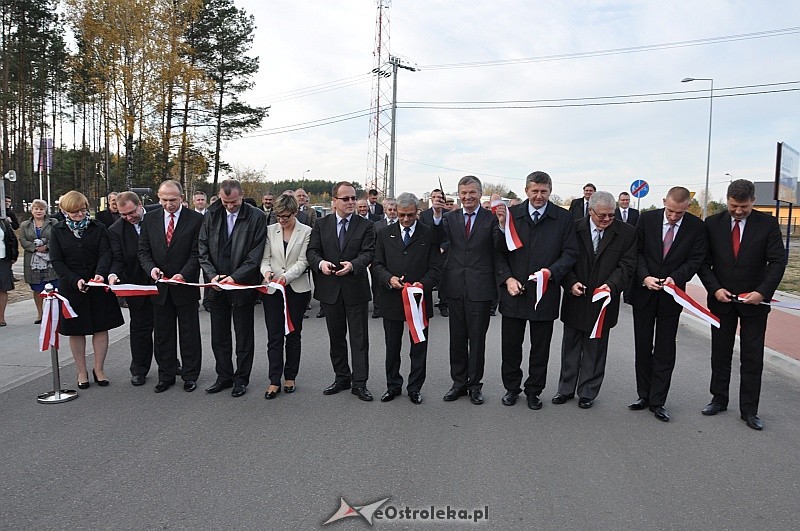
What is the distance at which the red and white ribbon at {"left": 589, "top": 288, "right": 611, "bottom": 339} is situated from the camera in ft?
17.9

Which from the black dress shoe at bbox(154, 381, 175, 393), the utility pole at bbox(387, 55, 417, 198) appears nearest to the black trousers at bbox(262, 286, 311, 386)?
the black dress shoe at bbox(154, 381, 175, 393)

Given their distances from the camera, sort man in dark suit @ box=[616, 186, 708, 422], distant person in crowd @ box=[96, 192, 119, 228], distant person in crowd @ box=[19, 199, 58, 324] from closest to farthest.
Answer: man in dark suit @ box=[616, 186, 708, 422]
distant person in crowd @ box=[96, 192, 119, 228]
distant person in crowd @ box=[19, 199, 58, 324]

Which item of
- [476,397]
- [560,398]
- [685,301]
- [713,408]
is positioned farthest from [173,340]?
[713,408]

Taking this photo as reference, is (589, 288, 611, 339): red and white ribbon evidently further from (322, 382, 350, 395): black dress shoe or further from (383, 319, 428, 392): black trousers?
(322, 382, 350, 395): black dress shoe

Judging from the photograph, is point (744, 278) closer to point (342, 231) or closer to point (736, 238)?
point (736, 238)

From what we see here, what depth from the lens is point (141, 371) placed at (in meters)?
6.46

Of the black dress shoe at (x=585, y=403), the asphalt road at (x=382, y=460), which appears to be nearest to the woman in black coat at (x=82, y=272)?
the asphalt road at (x=382, y=460)

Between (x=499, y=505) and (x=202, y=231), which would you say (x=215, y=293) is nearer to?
(x=202, y=231)

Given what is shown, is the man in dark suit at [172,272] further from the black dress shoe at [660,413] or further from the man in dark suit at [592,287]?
the black dress shoe at [660,413]

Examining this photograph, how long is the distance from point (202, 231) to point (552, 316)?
12.5 feet

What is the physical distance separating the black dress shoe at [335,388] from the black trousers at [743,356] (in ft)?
12.2

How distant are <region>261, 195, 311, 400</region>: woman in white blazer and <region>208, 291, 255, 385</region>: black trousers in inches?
9.3

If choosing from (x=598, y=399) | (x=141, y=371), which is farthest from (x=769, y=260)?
(x=141, y=371)

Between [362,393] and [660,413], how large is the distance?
9.62 ft
